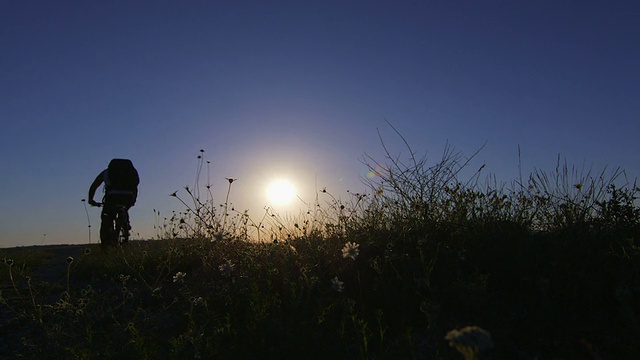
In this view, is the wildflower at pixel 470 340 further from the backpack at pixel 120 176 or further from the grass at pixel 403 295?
the backpack at pixel 120 176

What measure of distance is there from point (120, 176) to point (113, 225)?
1.00 metres

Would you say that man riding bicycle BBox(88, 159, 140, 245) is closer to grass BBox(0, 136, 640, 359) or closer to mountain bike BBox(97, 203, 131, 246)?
mountain bike BBox(97, 203, 131, 246)

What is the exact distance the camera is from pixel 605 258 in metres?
3.59

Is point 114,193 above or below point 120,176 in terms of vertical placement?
below

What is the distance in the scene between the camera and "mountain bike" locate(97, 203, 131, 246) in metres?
8.32

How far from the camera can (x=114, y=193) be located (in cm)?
849

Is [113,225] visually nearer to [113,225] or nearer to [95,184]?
[113,225]

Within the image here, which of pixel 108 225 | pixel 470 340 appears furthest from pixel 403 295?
pixel 108 225

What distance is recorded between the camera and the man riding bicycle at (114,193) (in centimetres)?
837

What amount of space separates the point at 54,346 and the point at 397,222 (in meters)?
3.56

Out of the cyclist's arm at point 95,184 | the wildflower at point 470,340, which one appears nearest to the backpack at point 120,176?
the cyclist's arm at point 95,184

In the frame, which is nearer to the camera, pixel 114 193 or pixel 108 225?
pixel 108 225

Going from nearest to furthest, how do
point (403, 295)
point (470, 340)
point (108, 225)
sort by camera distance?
point (470, 340), point (403, 295), point (108, 225)

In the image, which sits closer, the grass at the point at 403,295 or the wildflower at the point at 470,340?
the wildflower at the point at 470,340
